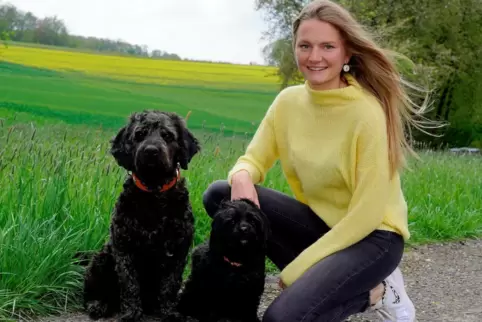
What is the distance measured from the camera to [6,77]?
32.3 feet

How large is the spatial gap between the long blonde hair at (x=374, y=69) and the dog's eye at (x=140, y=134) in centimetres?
121

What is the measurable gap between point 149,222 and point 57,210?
1.16m

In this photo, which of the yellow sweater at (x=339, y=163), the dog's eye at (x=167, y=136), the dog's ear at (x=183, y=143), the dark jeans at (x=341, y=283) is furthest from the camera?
the dog's ear at (x=183, y=143)

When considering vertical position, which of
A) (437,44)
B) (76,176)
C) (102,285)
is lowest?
(102,285)

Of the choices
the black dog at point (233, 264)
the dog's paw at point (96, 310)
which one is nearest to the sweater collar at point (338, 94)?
the black dog at point (233, 264)

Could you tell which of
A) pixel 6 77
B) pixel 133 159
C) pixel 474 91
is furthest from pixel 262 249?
pixel 474 91

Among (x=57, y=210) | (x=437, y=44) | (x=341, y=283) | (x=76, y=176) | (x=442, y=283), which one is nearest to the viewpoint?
(x=341, y=283)

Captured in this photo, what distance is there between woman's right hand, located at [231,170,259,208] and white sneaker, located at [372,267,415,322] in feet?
3.39

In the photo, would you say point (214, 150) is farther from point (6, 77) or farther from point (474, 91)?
point (474, 91)

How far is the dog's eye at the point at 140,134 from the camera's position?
3.81 meters

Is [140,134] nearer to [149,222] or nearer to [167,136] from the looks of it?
[167,136]

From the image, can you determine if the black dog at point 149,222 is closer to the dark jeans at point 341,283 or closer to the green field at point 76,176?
the green field at point 76,176

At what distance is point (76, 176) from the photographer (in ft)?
17.1

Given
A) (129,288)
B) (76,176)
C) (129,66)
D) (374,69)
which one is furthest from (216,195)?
(129,66)
